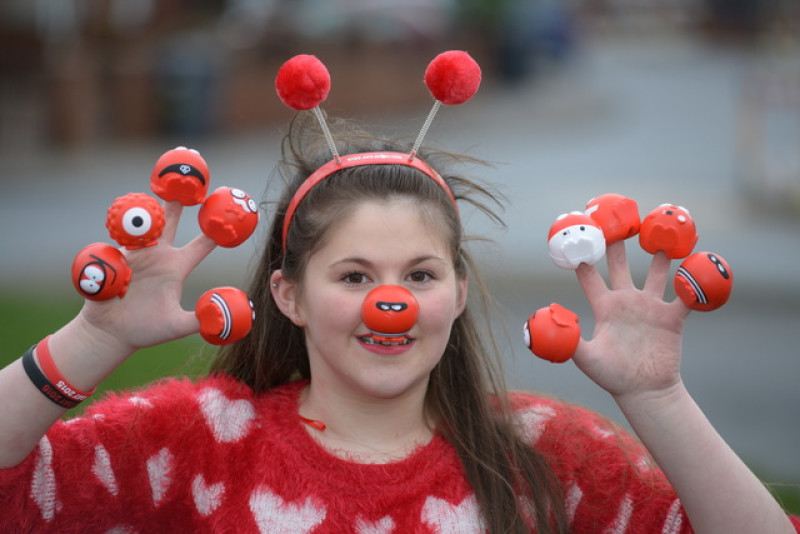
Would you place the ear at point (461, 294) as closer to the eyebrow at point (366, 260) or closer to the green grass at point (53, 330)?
the eyebrow at point (366, 260)

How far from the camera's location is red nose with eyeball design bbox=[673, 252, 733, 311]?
7.34ft

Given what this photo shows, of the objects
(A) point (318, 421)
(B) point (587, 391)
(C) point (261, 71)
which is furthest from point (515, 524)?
(C) point (261, 71)

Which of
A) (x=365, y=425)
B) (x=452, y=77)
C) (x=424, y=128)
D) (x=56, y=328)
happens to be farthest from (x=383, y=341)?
(x=56, y=328)

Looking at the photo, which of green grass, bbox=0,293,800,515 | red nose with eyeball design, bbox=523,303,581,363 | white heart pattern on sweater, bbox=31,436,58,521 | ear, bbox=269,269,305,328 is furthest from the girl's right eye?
green grass, bbox=0,293,800,515

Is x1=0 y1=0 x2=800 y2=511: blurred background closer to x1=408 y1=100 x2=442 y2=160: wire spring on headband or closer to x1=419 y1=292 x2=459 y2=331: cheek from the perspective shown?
x1=408 y1=100 x2=442 y2=160: wire spring on headband

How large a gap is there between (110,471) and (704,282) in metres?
1.41

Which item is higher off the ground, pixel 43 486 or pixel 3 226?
pixel 43 486

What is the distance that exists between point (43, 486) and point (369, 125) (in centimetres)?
127

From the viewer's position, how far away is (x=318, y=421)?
2.62 m

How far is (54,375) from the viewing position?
7.54 ft

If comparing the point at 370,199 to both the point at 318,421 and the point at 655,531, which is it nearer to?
the point at 318,421

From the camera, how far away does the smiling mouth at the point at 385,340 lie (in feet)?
7.93

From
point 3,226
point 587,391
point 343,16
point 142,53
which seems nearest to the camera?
point 587,391

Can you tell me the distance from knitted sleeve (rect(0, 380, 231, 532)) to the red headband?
52 cm
